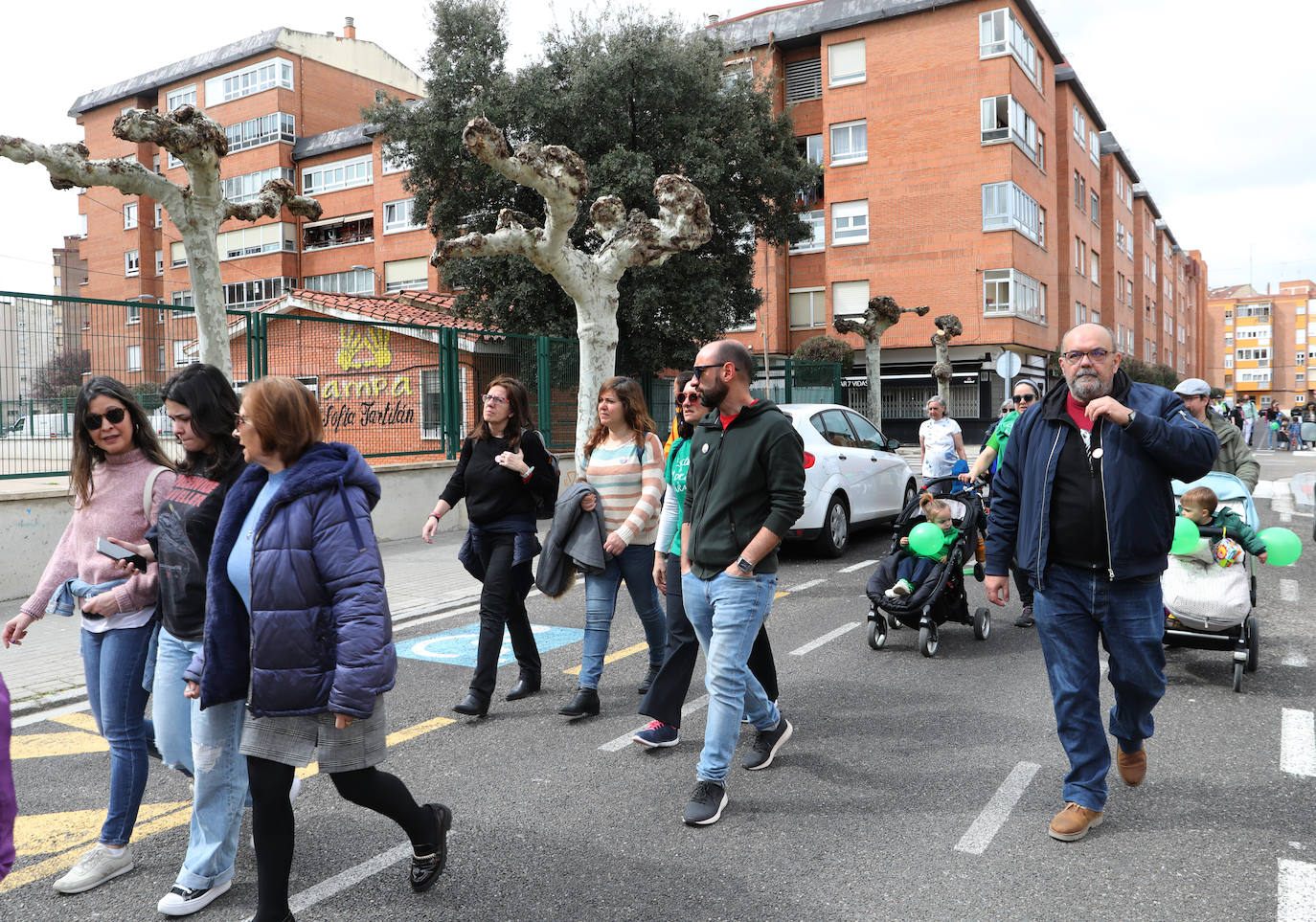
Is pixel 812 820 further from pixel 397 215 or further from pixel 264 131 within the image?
pixel 264 131

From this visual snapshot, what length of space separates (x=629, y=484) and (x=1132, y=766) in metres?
2.85

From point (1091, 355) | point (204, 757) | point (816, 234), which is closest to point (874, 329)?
point (816, 234)

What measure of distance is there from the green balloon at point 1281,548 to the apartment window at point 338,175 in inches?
1665

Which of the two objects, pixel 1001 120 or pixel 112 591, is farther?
pixel 1001 120

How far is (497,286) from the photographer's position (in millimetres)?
20969

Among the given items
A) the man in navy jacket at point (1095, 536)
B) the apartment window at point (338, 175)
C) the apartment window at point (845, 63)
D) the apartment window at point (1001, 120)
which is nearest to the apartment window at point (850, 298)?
the apartment window at point (1001, 120)

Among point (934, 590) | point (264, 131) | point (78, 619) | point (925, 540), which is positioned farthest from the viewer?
point (264, 131)

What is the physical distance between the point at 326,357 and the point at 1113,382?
35.1ft

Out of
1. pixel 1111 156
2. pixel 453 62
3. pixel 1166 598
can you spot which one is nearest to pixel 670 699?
pixel 1166 598

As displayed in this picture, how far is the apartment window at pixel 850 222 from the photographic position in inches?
1393

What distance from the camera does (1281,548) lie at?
5.08 metres

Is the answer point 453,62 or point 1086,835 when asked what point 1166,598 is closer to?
point 1086,835

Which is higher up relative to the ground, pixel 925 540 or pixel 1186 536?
pixel 1186 536

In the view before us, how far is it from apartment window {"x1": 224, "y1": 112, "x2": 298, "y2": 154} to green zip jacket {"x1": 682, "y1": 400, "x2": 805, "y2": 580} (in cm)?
4619
